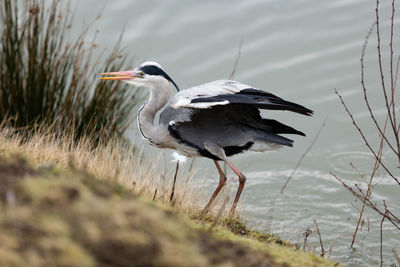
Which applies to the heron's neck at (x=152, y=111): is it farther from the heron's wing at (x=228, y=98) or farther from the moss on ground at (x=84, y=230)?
the moss on ground at (x=84, y=230)

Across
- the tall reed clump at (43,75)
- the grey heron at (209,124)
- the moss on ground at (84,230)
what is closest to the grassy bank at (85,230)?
the moss on ground at (84,230)

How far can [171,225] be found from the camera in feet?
9.53

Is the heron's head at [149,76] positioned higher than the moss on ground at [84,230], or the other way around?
the moss on ground at [84,230]

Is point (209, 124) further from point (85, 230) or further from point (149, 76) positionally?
point (85, 230)

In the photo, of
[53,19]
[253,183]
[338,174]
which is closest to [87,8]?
[53,19]

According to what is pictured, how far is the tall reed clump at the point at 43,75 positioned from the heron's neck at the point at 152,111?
1.03 meters

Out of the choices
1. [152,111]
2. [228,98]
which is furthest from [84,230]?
[152,111]

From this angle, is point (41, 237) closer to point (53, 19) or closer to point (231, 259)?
point (231, 259)

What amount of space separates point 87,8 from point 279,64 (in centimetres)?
364

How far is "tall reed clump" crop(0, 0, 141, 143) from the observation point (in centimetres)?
729

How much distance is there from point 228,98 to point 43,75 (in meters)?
3.11

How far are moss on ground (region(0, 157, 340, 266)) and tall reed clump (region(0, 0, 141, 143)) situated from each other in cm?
421

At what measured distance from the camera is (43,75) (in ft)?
24.3

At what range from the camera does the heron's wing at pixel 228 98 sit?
522cm
